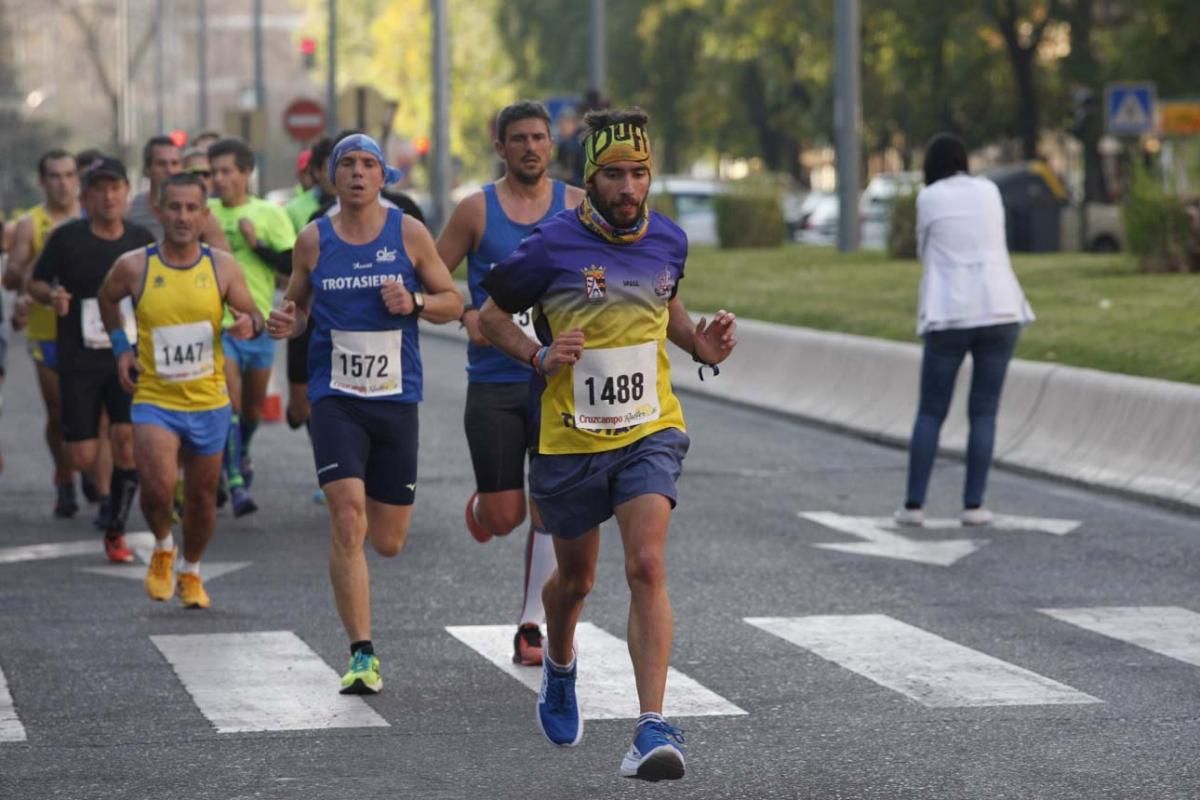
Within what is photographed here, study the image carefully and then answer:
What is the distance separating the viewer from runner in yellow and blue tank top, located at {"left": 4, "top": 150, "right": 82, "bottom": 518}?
47.0ft

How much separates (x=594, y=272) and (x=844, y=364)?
40.1ft

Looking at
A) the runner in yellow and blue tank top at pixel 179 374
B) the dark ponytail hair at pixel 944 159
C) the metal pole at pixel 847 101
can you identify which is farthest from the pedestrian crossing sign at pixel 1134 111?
the runner in yellow and blue tank top at pixel 179 374

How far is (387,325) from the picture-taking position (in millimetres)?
9359

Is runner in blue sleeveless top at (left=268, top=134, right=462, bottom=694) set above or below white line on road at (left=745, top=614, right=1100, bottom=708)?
above

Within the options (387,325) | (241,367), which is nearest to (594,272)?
(387,325)

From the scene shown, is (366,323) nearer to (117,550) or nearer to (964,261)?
(117,550)

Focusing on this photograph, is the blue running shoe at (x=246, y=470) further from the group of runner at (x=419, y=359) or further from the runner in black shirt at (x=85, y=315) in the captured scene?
the runner in black shirt at (x=85, y=315)

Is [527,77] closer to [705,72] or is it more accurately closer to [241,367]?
[705,72]

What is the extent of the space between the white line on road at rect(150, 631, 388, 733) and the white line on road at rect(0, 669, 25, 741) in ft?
1.85

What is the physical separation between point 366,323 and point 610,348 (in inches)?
78.2

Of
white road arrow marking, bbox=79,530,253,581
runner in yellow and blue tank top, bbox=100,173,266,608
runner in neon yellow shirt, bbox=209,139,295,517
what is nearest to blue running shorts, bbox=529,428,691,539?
runner in yellow and blue tank top, bbox=100,173,266,608

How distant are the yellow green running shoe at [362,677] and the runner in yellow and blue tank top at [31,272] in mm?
5629

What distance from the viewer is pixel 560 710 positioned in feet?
25.9

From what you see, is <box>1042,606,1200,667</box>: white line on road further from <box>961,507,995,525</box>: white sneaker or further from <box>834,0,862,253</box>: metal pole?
<box>834,0,862,253</box>: metal pole
